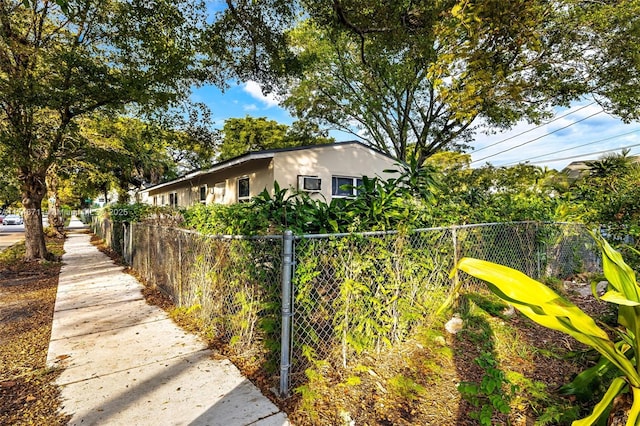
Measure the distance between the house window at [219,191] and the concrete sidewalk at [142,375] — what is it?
7204 mm

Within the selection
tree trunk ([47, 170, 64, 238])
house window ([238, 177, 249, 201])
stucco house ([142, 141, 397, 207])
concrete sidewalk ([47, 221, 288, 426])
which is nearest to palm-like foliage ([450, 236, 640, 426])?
concrete sidewalk ([47, 221, 288, 426])

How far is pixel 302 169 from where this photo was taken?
9469 mm

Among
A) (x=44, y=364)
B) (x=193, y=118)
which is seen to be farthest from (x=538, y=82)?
(x=44, y=364)

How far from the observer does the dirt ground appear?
221cm

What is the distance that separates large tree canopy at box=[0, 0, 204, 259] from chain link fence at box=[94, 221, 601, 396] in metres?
4.69

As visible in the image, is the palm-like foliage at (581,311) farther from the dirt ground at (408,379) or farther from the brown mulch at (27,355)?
the brown mulch at (27,355)

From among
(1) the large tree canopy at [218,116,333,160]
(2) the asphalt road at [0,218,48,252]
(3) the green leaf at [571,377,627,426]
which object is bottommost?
(2) the asphalt road at [0,218,48,252]

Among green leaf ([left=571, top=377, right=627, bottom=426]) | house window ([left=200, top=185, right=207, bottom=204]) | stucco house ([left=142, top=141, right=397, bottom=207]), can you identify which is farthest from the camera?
house window ([left=200, top=185, right=207, bottom=204])

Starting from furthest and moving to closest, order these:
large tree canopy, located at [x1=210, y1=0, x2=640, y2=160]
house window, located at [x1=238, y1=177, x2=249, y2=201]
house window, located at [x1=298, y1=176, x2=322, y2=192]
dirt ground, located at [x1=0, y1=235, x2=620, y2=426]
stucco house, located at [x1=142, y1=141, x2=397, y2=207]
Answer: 1. house window, located at [x1=238, y1=177, x2=249, y2=201]
2. house window, located at [x1=298, y1=176, x2=322, y2=192]
3. stucco house, located at [x1=142, y1=141, x2=397, y2=207]
4. large tree canopy, located at [x1=210, y1=0, x2=640, y2=160]
5. dirt ground, located at [x1=0, y1=235, x2=620, y2=426]

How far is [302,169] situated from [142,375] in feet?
24.1

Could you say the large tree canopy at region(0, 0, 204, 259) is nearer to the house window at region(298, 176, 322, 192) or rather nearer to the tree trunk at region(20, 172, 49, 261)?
the tree trunk at region(20, 172, 49, 261)

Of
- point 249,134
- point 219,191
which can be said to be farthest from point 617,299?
point 249,134

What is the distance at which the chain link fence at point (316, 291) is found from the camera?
2.56 meters

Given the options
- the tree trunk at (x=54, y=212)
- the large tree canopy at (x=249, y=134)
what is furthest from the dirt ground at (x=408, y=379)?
the large tree canopy at (x=249, y=134)
